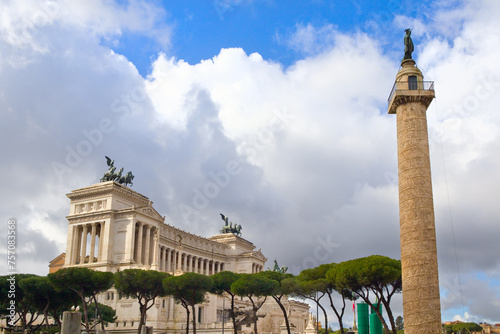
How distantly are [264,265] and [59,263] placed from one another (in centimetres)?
4715

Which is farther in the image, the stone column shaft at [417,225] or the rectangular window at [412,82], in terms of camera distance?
the rectangular window at [412,82]

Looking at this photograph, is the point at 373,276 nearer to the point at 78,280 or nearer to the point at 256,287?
the point at 256,287

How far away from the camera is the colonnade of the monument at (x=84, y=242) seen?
84.8 meters

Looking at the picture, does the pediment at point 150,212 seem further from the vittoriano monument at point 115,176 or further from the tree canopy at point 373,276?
the tree canopy at point 373,276

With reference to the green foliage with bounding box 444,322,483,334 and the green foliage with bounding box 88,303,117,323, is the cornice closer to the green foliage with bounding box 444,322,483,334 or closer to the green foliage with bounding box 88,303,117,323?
the green foliage with bounding box 88,303,117,323

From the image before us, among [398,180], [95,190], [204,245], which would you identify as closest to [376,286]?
[398,180]

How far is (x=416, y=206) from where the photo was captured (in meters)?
29.9

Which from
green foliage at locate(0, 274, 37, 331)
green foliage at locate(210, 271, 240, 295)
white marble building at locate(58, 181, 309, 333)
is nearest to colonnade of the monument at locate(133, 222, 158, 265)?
white marble building at locate(58, 181, 309, 333)

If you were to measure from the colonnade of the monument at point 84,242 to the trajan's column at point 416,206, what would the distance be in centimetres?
6312

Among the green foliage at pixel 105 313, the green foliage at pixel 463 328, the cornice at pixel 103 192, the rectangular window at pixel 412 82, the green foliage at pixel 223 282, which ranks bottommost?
the green foliage at pixel 463 328

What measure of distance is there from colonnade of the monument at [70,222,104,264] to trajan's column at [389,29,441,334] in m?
63.1

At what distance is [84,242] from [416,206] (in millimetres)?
68083

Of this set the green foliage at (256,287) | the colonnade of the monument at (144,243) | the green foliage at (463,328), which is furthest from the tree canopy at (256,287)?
the green foliage at (463,328)

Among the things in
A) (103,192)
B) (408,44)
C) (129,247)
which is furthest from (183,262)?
(408,44)
